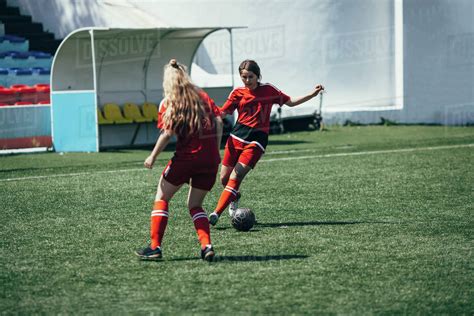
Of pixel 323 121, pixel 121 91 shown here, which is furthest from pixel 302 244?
pixel 323 121

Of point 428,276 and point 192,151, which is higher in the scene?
point 192,151

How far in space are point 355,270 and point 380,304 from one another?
1.06 meters

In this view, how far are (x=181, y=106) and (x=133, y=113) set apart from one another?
12.9 metres

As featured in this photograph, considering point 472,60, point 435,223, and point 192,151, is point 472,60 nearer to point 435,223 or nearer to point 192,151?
point 435,223

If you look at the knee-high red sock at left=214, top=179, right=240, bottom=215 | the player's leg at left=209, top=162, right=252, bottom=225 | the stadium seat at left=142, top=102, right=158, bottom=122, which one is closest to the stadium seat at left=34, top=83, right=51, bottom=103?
the stadium seat at left=142, top=102, right=158, bottom=122

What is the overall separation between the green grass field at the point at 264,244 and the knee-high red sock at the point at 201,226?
0.64ft

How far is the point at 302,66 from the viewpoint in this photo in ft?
83.0

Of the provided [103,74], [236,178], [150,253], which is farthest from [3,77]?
[150,253]

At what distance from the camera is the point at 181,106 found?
24.4ft

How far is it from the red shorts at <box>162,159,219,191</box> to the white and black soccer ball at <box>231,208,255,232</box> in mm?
1398

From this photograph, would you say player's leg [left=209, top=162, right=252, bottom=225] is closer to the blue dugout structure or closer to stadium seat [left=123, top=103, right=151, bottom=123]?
the blue dugout structure

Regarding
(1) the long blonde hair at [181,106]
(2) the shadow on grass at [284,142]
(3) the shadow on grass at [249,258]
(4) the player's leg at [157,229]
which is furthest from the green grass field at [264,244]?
(2) the shadow on grass at [284,142]

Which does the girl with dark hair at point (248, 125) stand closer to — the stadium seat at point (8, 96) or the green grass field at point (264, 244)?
the green grass field at point (264, 244)

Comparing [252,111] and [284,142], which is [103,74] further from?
[252,111]
